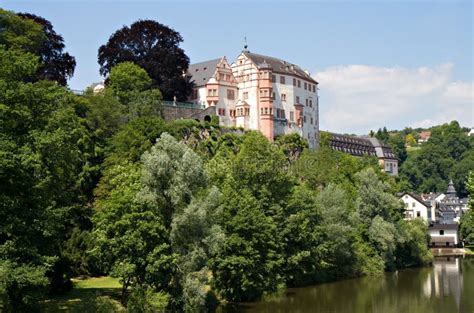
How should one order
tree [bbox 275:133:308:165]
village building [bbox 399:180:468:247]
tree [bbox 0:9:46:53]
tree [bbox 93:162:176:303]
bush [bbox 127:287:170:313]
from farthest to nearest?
village building [bbox 399:180:468:247] < tree [bbox 275:133:308:165] < tree [bbox 0:9:46:53] < tree [bbox 93:162:176:303] < bush [bbox 127:287:170:313]

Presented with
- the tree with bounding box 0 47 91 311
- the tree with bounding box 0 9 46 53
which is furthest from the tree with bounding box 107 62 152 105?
the tree with bounding box 0 47 91 311

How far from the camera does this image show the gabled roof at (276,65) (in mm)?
85375

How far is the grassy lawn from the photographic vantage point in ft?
Answer: 101

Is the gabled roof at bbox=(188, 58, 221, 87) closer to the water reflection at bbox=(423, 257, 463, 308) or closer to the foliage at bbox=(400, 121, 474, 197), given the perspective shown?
the water reflection at bbox=(423, 257, 463, 308)

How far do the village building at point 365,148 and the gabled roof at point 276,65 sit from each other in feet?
74.4

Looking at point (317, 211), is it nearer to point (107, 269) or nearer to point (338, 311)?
point (338, 311)

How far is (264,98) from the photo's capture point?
81500 mm

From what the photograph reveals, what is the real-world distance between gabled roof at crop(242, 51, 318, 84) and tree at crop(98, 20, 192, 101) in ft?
43.6

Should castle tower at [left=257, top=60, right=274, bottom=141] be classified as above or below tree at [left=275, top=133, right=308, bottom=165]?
above

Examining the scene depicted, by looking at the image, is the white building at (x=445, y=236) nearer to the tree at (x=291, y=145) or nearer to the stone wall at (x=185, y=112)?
the tree at (x=291, y=145)

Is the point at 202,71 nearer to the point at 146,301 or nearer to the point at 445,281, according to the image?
the point at 445,281

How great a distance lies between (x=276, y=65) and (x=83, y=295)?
2380 inches

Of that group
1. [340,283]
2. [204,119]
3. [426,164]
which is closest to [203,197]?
[340,283]

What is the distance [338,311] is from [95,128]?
2918 centimetres
